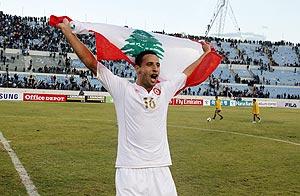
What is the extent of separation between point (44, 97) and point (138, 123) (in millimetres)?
43460

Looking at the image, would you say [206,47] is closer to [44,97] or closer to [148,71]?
[148,71]

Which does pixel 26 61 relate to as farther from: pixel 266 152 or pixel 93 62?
pixel 93 62

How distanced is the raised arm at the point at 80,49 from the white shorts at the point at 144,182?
3.38 feet

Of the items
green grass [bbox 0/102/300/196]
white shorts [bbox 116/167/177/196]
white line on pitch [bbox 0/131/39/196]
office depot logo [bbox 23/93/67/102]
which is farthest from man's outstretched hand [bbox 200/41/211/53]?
→ office depot logo [bbox 23/93/67/102]

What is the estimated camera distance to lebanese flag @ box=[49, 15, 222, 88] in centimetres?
569

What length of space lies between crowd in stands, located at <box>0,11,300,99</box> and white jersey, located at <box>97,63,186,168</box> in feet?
148

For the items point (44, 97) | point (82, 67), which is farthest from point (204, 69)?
point (82, 67)

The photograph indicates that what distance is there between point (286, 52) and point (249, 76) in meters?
11.3

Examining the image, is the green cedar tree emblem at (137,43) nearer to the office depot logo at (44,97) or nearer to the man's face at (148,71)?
the man's face at (148,71)

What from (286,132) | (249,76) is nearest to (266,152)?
(286,132)

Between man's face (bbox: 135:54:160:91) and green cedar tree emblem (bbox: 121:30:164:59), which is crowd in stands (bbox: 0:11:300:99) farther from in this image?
man's face (bbox: 135:54:160:91)

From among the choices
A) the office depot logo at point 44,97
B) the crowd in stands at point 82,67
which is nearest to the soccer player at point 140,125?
the office depot logo at point 44,97

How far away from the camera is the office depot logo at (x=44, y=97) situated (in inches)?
1809

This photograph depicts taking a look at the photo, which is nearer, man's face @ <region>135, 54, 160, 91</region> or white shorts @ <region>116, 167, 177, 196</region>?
white shorts @ <region>116, 167, 177, 196</region>
